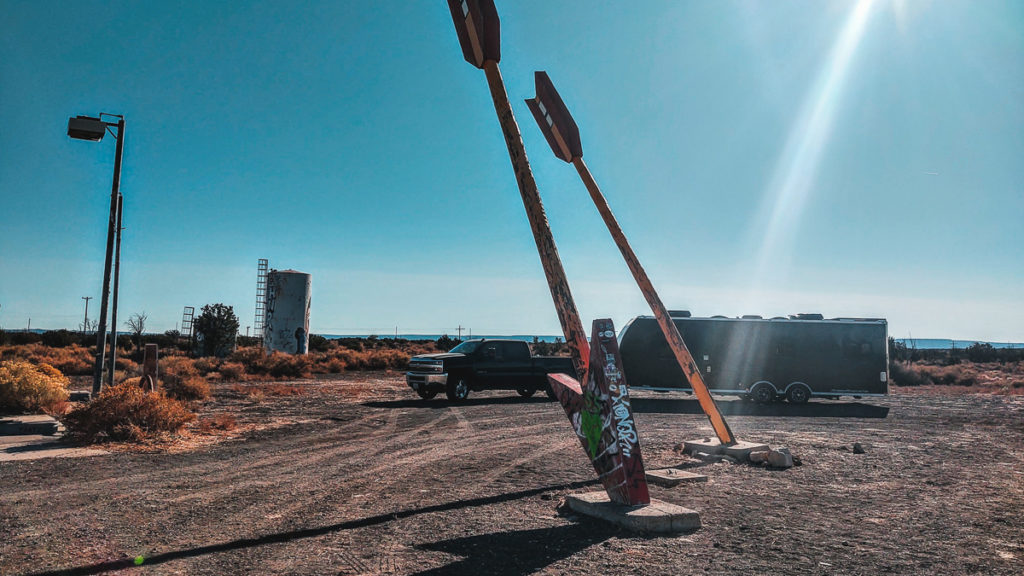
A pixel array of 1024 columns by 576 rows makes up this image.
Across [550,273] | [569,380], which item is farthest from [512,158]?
[569,380]

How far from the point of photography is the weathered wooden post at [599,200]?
8.13 meters

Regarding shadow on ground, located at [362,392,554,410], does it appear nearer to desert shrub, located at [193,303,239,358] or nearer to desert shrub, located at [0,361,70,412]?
desert shrub, located at [0,361,70,412]

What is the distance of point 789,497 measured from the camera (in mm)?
7012

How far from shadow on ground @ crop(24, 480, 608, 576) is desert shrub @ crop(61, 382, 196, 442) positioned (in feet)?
22.1

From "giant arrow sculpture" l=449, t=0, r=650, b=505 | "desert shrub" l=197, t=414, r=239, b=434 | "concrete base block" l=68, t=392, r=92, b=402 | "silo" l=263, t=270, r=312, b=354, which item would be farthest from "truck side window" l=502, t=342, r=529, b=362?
"silo" l=263, t=270, r=312, b=354

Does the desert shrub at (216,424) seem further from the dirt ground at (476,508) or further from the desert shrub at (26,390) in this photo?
the desert shrub at (26,390)

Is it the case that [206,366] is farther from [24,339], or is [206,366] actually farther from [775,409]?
[24,339]

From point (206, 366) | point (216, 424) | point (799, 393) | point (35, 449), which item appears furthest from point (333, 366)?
point (35, 449)

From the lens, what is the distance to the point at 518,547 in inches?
A: 195

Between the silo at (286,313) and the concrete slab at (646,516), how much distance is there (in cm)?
3912

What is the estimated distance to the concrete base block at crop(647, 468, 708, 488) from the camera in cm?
759

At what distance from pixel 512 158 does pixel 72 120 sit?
11.4 metres

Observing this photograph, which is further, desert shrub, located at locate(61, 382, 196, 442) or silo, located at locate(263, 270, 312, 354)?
silo, located at locate(263, 270, 312, 354)

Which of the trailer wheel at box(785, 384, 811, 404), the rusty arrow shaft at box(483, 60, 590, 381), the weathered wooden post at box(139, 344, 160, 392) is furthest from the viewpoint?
the trailer wheel at box(785, 384, 811, 404)
